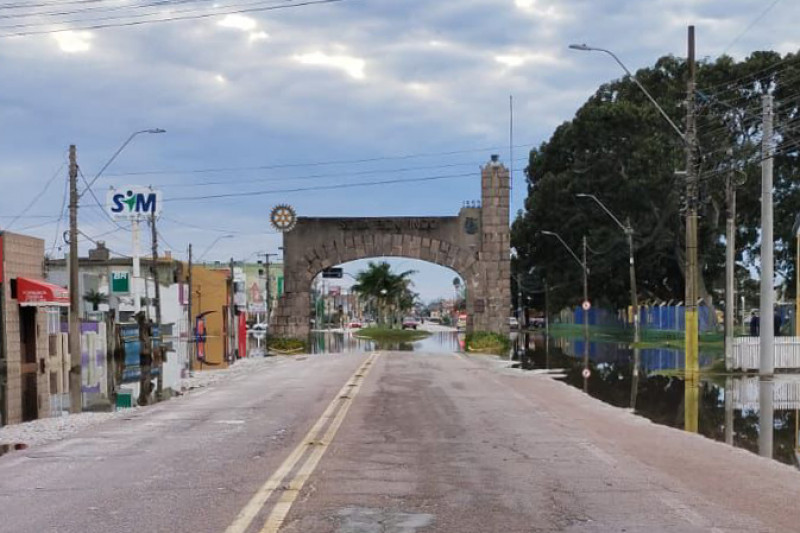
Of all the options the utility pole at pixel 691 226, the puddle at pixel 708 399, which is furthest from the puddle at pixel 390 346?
the utility pole at pixel 691 226

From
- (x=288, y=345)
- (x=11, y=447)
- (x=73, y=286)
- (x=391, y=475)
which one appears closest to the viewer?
(x=391, y=475)

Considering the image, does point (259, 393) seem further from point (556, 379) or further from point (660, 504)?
point (660, 504)

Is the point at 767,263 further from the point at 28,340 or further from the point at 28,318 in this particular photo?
the point at 28,340

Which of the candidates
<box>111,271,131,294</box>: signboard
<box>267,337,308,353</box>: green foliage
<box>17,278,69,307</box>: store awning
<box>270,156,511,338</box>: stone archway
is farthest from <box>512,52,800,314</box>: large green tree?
<box>17,278,69,307</box>: store awning

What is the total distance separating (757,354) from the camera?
1113 inches

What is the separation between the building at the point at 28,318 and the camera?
120 feet

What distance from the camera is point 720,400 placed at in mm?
20734

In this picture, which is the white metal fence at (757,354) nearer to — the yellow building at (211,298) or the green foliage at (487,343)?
the green foliage at (487,343)

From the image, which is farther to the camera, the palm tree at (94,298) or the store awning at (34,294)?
the palm tree at (94,298)

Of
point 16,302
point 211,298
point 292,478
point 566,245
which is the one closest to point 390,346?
point 566,245

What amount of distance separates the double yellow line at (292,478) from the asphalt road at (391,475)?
3 centimetres

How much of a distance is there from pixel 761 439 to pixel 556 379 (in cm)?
1338

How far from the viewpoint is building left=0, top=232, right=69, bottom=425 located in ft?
120

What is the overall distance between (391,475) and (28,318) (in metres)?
34.2
